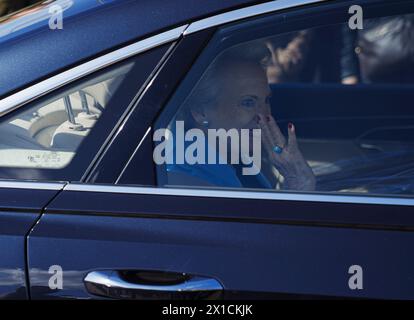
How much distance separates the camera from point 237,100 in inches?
90.2

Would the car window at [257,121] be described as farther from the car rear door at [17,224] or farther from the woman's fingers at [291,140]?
the car rear door at [17,224]

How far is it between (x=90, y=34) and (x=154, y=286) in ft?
2.18

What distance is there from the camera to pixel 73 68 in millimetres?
2137

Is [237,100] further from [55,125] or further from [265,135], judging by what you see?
[55,125]

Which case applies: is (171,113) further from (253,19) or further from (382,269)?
(382,269)

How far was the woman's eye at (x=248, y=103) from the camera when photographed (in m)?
2.29

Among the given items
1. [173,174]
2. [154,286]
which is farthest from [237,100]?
[154,286]

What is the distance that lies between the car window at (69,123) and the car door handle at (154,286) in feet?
0.93

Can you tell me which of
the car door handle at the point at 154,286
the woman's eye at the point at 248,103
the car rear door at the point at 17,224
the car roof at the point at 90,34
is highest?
the car roof at the point at 90,34

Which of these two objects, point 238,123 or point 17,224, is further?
point 238,123

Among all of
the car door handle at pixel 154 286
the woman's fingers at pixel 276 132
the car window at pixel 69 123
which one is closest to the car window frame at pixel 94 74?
the car window at pixel 69 123

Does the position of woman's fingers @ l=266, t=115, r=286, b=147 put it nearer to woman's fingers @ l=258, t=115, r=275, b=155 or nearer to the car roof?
woman's fingers @ l=258, t=115, r=275, b=155
